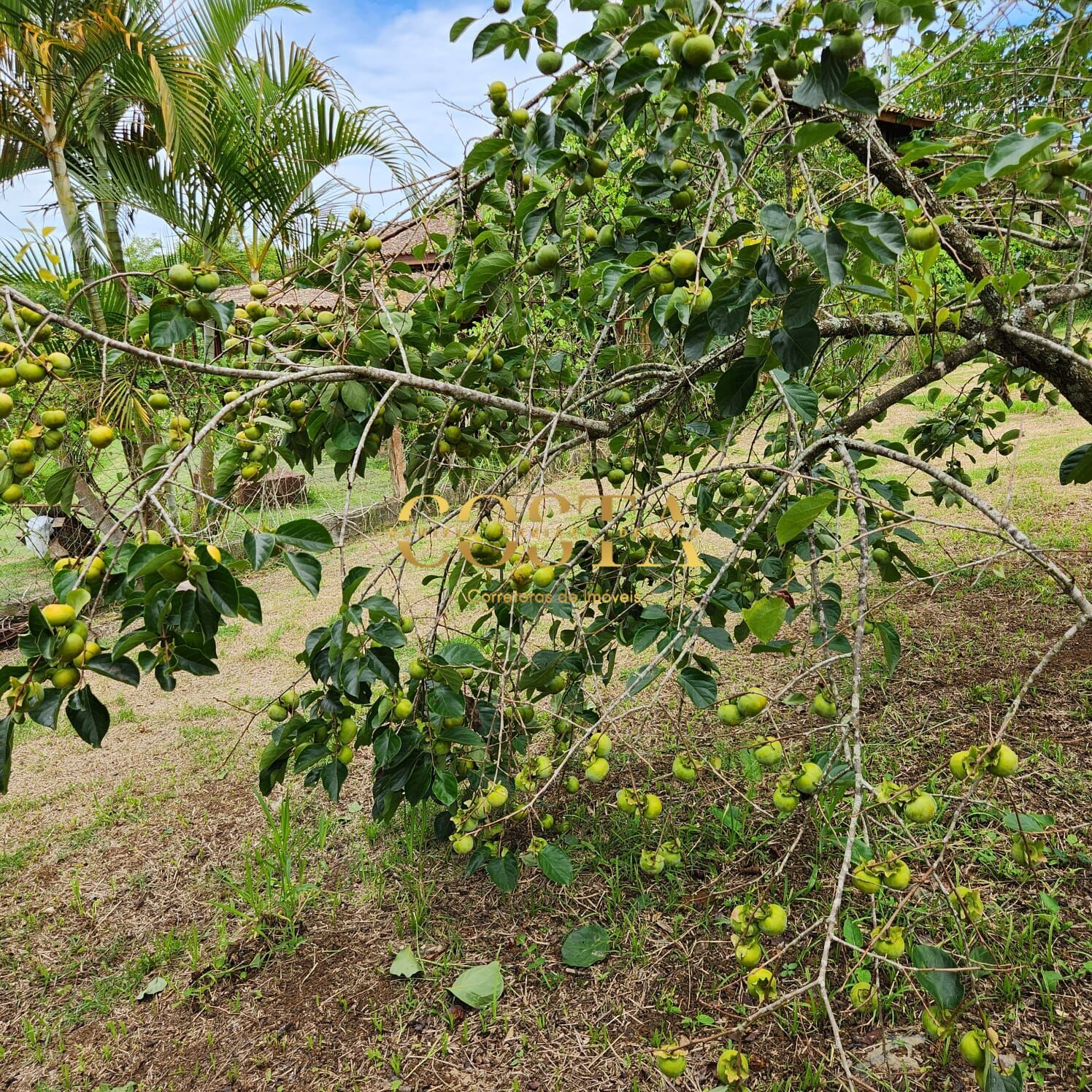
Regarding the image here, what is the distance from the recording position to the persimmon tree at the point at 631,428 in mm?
1028

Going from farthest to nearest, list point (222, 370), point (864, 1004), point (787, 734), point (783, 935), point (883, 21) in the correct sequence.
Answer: point (787, 734) → point (783, 935) → point (222, 370) → point (883, 21) → point (864, 1004)

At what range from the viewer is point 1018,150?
0.82 metres

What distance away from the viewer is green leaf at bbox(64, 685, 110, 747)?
1.08 metres

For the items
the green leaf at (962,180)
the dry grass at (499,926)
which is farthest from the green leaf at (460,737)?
the green leaf at (962,180)

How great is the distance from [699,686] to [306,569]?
73cm

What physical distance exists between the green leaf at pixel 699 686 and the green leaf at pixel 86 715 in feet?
3.13

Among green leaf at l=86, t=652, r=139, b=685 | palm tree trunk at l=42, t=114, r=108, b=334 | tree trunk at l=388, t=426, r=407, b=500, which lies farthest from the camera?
tree trunk at l=388, t=426, r=407, b=500

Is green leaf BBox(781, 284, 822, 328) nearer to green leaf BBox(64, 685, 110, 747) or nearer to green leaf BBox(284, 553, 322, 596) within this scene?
green leaf BBox(284, 553, 322, 596)

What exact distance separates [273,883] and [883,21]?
242 cm

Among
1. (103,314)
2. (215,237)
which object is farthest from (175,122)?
(103,314)

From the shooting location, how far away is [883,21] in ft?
3.47

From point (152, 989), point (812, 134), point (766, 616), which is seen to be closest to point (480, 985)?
point (152, 989)

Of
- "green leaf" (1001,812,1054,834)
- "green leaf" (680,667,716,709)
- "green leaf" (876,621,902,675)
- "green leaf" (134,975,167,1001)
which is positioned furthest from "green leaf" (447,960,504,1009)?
"green leaf" (1001,812,1054,834)

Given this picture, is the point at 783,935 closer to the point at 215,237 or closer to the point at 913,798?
the point at 913,798
